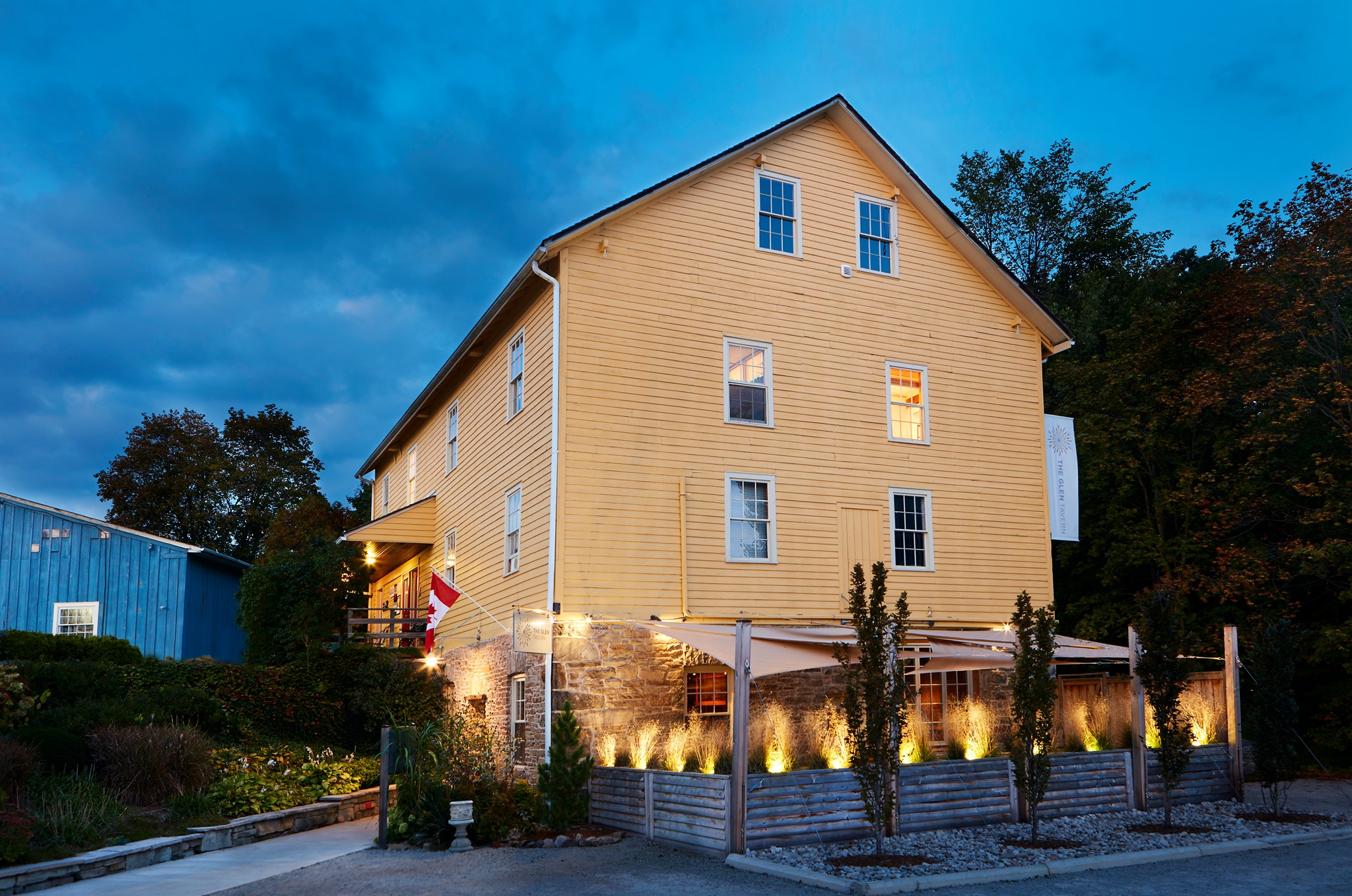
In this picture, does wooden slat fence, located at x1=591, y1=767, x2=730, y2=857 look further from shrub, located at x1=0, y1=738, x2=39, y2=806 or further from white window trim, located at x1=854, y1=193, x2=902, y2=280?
white window trim, located at x1=854, y1=193, x2=902, y2=280

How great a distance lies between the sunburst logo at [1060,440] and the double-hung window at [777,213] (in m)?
6.23

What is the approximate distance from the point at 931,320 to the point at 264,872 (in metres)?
14.1

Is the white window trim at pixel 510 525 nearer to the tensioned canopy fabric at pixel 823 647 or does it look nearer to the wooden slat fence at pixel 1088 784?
the tensioned canopy fabric at pixel 823 647

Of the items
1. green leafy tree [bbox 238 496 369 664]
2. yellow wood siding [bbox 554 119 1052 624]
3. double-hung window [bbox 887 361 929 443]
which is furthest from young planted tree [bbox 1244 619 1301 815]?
green leafy tree [bbox 238 496 369 664]

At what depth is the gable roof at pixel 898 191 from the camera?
17219 mm

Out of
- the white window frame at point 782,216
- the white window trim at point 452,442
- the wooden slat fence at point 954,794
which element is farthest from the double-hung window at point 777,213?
the wooden slat fence at point 954,794

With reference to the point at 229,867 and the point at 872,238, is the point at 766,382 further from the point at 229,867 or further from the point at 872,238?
the point at 229,867

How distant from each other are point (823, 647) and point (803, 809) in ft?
8.18

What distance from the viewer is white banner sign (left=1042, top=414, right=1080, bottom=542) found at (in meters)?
20.0

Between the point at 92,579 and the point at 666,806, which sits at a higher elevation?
the point at 92,579

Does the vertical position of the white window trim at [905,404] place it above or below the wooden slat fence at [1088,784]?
above

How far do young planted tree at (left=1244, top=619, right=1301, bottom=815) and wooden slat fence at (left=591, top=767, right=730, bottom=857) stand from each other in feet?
25.8

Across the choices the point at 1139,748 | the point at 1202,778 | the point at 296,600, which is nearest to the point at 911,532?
the point at 1139,748

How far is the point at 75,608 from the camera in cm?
2427
